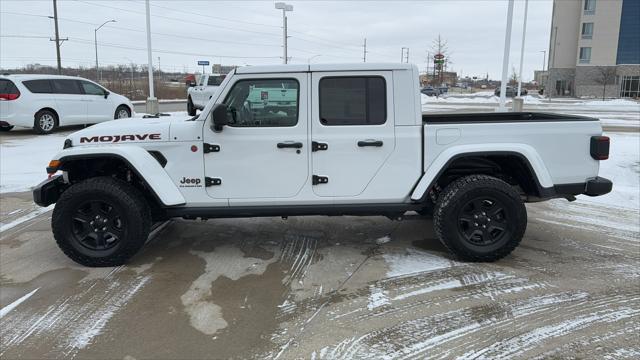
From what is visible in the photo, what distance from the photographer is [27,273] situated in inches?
190

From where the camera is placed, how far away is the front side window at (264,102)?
4.82 m

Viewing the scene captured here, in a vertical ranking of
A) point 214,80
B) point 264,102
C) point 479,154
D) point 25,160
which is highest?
point 214,80

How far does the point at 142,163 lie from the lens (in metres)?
4.71

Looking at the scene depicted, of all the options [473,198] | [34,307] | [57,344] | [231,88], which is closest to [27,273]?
[34,307]

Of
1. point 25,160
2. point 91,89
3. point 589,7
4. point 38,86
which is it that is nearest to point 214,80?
point 91,89

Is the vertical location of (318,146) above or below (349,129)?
below

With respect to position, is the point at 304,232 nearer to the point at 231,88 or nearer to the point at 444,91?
the point at 231,88

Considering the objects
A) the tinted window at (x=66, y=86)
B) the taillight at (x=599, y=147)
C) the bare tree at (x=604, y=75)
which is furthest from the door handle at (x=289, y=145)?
the bare tree at (x=604, y=75)

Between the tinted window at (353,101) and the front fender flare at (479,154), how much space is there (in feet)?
2.16

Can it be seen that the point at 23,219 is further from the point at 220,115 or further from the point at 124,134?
the point at 220,115

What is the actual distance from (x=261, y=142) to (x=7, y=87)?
1259cm

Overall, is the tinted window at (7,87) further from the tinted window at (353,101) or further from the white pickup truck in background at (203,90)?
the tinted window at (353,101)

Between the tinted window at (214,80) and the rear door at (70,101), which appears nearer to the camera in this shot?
the rear door at (70,101)

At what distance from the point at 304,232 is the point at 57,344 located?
9.86 feet
